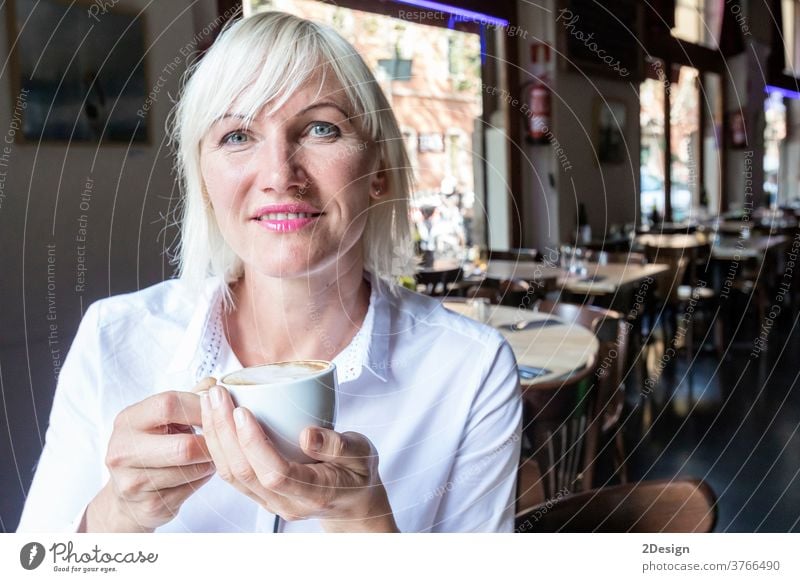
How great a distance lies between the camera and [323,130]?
1.75 ft

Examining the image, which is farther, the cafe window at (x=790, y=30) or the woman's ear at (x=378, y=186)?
the cafe window at (x=790, y=30)

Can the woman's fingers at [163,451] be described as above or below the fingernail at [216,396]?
below

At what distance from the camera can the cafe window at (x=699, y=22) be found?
71 centimetres

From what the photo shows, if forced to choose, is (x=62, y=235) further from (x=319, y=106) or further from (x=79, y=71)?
(x=319, y=106)

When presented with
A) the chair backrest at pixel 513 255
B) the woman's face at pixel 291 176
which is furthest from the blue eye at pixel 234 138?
the chair backrest at pixel 513 255

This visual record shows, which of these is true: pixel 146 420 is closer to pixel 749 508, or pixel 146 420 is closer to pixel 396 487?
pixel 396 487

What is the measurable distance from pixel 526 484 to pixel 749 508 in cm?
26

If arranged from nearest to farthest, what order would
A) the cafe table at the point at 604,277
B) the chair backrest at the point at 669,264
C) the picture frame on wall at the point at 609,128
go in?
the picture frame on wall at the point at 609,128 → the cafe table at the point at 604,277 → the chair backrest at the point at 669,264

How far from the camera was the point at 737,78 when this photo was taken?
83 centimetres

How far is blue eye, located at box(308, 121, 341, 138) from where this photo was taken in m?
0.53

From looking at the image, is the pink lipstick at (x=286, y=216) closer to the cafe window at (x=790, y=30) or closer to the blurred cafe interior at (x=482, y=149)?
the blurred cafe interior at (x=482, y=149)

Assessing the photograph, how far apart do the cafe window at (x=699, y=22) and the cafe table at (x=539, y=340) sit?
1.45 feet

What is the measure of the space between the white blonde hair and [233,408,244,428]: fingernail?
0.64 feet
